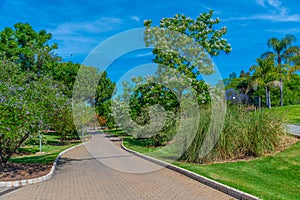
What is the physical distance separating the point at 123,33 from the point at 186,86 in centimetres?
740

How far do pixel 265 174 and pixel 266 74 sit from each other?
38.0 metres

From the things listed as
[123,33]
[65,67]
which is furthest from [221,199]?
[65,67]

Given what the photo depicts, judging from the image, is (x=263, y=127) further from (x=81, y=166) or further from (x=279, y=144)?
(x=81, y=166)

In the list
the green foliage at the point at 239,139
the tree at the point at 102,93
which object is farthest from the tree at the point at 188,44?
the tree at the point at 102,93

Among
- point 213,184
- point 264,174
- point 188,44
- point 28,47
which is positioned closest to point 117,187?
point 213,184

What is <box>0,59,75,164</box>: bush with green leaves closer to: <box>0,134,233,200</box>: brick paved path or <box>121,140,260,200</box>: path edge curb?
<box>0,134,233,200</box>: brick paved path

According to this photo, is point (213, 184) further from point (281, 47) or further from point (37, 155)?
point (281, 47)

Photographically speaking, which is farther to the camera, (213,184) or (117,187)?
(117,187)

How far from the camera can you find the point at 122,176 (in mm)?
9250

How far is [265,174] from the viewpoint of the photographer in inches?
336

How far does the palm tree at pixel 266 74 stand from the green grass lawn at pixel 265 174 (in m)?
33.4

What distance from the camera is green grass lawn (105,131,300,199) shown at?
675cm

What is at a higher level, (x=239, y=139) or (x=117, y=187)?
(x=239, y=139)

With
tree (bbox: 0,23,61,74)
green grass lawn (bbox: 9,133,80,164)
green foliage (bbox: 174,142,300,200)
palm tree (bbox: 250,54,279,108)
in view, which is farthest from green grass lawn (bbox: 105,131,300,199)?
palm tree (bbox: 250,54,279,108)
